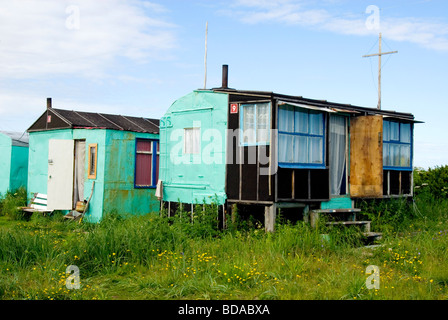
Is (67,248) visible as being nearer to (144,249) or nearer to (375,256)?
(144,249)

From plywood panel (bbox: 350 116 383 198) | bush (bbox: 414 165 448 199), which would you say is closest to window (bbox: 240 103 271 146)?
plywood panel (bbox: 350 116 383 198)

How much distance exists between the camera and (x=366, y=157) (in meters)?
13.2

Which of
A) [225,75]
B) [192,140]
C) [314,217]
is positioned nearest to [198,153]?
[192,140]

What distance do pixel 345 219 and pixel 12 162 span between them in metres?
13.4

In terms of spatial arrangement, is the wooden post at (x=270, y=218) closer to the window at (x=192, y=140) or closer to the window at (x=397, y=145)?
the window at (x=192, y=140)

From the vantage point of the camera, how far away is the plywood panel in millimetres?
12984

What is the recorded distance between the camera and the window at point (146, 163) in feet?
50.4

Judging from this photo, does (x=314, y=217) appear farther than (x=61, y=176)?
No

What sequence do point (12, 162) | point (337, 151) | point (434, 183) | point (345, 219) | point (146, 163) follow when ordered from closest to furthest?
point (345, 219)
point (337, 151)
point (146, 163)
point (434, 183)
point (12, 162)

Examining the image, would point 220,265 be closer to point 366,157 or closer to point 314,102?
point 314,102

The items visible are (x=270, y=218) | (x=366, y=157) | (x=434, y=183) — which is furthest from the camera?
(x=434, y=183)

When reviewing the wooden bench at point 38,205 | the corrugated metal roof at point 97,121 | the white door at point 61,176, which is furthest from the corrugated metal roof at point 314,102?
the wooden bench at point 38,205

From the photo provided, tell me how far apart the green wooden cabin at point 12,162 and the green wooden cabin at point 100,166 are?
342cm

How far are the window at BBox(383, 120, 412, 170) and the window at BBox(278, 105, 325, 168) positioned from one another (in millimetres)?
2917
